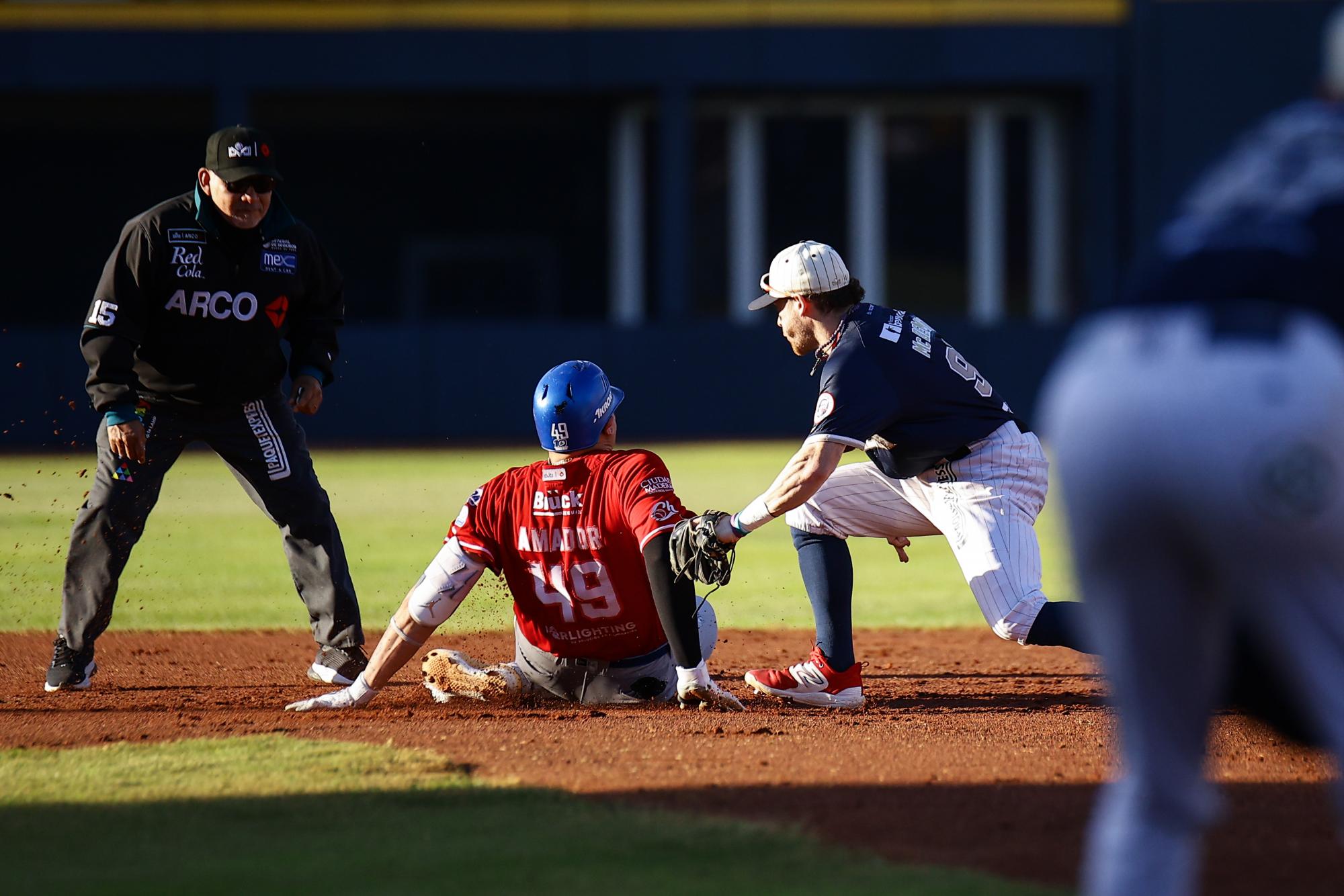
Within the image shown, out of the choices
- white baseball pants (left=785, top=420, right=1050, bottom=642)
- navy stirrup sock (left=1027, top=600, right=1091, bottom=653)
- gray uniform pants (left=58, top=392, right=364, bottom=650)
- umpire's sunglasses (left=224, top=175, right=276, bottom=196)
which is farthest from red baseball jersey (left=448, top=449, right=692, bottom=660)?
umpire's sunglasses (left=224, top=175, right=276, bottom=196)

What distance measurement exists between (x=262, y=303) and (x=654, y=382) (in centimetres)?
1633

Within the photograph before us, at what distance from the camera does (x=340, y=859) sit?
3.66m

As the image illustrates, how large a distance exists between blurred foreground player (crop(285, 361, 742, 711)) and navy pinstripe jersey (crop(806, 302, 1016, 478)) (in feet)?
2.24

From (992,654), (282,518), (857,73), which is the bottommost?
(992,654)

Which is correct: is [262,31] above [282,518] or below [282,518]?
above

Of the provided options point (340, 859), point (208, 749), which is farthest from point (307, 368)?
point (340, 859)

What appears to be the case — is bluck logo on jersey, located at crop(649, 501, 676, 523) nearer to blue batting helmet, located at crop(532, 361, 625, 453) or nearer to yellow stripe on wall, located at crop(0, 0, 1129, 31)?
blue batting helmet, located at crop(532, 361, 625, 453)

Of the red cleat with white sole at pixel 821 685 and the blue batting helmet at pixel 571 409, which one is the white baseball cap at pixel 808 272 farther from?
the red cleat with white sole at pixel 821 685

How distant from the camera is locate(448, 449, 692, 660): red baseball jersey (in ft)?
17.3

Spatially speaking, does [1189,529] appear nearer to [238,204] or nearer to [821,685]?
[821,685]

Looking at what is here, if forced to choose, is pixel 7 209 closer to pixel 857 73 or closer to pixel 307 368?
pixel 857 73

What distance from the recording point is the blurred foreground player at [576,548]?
521 centimetres

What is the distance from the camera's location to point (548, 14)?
2284cm

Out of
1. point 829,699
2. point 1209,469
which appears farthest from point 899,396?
point 1209,469
